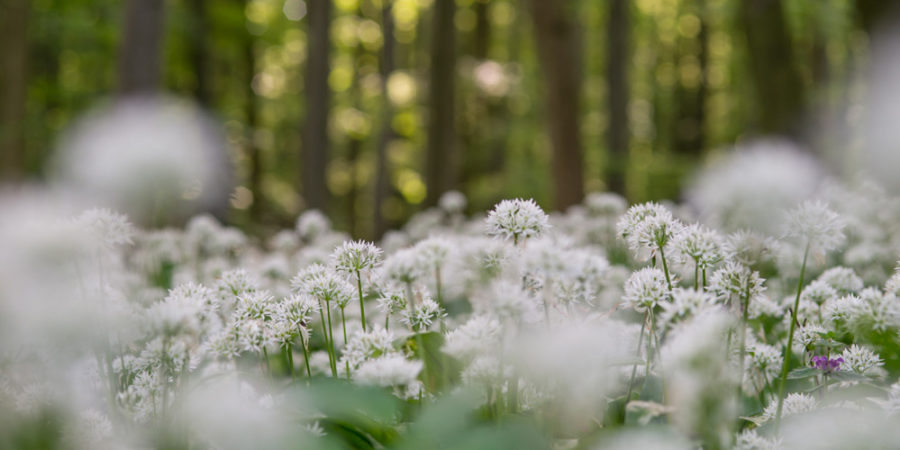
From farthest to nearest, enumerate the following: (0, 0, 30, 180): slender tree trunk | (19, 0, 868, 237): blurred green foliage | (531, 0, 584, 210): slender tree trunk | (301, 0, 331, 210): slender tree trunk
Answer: (19, 0, 868, 237): blurred green foliage < (0, 0, 30, 180): slender tree trunk < (301, 0, 331, 210): slender tree trunk < (531, 0, 584, 210): slender tree trunk

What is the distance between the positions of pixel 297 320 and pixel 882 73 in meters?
5.82

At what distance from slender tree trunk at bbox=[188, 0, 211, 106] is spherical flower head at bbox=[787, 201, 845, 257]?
11.3 m

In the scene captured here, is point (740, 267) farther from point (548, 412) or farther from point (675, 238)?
point (548, 412)

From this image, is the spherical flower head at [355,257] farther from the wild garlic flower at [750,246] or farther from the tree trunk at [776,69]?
the tree trunk at [776,69]

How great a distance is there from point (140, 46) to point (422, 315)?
499cm

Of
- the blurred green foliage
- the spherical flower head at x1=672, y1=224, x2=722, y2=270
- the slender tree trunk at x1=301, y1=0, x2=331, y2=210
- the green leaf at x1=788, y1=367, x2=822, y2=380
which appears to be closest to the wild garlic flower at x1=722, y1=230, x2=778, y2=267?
the spherical flower head at x1=672, y1=224, x2=722, y2=270

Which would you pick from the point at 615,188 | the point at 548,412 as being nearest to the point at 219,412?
the point at 548,412

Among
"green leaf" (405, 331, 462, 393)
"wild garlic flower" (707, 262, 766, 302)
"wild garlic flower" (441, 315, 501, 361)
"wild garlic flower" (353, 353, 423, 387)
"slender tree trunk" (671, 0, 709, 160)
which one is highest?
"slender tree trunk" (671, 0, 709, 160)

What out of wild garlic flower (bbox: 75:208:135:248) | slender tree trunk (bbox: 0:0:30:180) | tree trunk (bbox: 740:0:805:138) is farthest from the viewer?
slender tree trunk (bbox: 0:0:30:180)

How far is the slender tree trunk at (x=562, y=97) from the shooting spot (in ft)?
22.5

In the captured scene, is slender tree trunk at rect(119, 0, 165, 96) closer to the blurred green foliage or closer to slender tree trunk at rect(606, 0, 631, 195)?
the blurred green foliage

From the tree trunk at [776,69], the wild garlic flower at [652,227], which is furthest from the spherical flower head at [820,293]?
the tree trunk at [776,69]

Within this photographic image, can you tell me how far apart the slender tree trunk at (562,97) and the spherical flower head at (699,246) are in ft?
18.1

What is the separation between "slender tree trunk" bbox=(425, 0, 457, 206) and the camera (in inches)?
366
